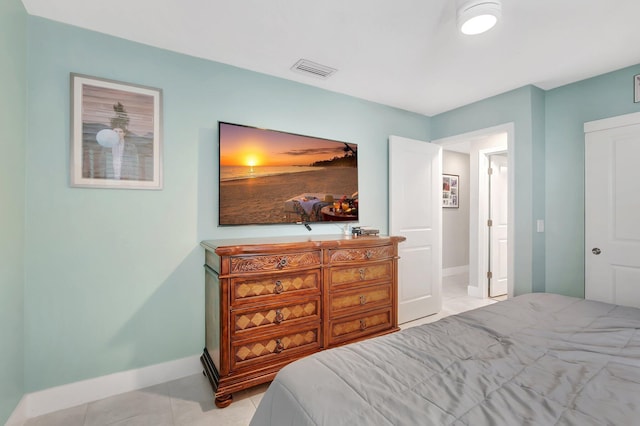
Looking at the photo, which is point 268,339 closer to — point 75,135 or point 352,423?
point 352,423

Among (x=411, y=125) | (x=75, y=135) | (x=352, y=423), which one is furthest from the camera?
(x=411, y=125)

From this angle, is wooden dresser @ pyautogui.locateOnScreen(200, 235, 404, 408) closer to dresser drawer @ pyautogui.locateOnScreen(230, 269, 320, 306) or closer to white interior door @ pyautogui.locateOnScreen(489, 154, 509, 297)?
dresser drawer @ pyautogui.locateOnScreen(230, 269, 320, 306)

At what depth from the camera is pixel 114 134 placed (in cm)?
212

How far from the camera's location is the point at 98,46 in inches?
82.8

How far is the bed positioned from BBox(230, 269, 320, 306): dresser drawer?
915mm

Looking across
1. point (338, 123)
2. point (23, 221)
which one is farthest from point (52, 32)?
point (338, 123)

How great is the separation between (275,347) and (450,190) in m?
5.13

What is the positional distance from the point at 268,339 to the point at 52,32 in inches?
101

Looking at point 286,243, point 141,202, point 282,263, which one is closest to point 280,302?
point 282,263

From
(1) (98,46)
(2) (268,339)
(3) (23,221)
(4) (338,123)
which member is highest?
(1) (98,46)

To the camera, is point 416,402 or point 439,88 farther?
point 439,88

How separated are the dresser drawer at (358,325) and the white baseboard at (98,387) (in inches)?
45.5

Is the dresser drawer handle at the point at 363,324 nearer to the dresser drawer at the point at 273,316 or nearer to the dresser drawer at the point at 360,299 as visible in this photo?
the dresser drawer at the point at 360,299

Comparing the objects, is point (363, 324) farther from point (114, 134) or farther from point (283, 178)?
point (114, 134)
